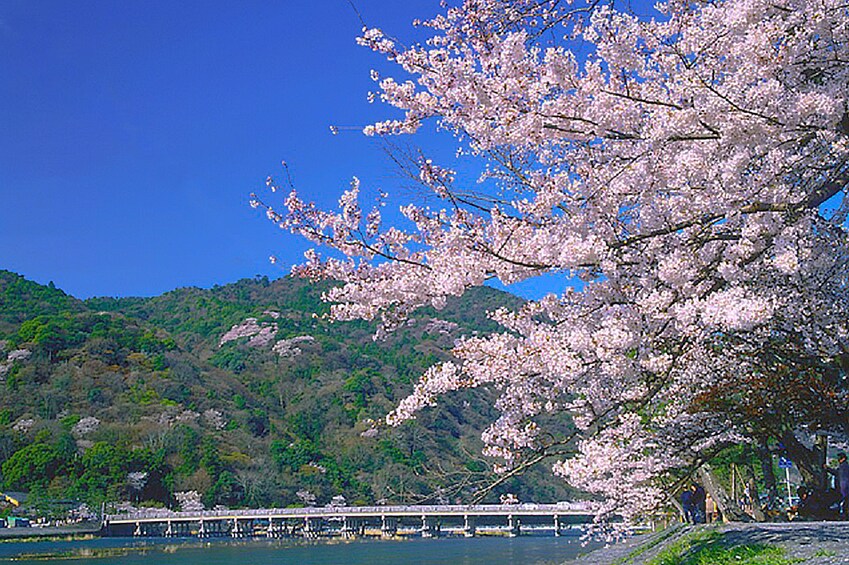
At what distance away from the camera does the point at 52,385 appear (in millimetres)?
65125

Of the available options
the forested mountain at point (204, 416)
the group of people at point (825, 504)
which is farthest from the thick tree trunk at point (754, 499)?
the forested mountain at point (204, 416)

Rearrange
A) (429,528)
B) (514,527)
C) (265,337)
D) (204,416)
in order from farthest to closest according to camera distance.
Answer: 1. (265,337)
2. (204,416)
3. (429,528)
4. (514,527)

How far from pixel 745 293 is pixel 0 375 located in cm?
7252

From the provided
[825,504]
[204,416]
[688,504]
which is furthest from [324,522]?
[825,504]

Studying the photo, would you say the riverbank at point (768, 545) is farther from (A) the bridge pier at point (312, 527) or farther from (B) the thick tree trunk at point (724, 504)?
(A) the bridge pier at point (312, 527)

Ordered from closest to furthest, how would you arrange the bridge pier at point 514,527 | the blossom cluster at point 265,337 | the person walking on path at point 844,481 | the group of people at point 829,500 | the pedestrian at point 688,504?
the person walking on path at point 844,481 → the group of people at point 829,500 → the pedestrian at point 688,504 → the bridge pier at point 514,527 → the blossom cluster at point 265,337

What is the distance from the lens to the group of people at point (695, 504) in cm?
1445

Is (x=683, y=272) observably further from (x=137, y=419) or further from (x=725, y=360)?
(x=137, y=419)

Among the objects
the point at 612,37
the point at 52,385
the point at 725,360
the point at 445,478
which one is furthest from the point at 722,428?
the point at 52,385

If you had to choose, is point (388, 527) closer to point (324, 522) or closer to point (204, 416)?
point (324, 522)

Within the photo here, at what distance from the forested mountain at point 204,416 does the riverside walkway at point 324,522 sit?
1903mm

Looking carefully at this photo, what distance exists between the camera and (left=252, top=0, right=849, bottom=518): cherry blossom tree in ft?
13.6

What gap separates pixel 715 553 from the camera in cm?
788

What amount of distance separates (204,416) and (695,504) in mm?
57224
